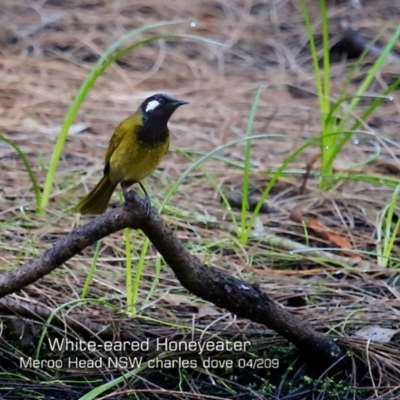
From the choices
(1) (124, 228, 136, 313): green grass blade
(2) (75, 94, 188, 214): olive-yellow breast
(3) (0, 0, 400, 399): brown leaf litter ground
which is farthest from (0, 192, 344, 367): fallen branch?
(2) (75, 94, 188, 214): olive-yellow breast

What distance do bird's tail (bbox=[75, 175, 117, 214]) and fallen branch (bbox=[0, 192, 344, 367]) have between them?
0.98 meters

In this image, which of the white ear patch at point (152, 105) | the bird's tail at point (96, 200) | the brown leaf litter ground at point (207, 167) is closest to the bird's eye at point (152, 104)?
the white ear patch at point (152, 105)

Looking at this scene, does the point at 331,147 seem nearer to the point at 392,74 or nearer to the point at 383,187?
the point at 383,187

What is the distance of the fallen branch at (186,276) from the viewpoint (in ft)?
9.11

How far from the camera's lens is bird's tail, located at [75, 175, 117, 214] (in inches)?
152

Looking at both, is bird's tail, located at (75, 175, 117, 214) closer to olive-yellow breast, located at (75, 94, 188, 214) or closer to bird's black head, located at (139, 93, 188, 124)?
olive-yellow breast, located at (75, 94, 188, 214)

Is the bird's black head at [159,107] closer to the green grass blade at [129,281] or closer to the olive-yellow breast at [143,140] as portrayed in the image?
the olive-yellow breast at [143,140]

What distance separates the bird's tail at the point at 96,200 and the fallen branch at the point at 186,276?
98 centimetres

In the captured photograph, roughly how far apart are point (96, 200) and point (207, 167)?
4.53 ft

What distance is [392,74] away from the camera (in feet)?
22.0

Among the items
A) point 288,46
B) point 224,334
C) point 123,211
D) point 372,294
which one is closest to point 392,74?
point 288,46

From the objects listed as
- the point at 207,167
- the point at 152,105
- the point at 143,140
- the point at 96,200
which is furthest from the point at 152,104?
the point at 207,167

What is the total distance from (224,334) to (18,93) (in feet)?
11.4

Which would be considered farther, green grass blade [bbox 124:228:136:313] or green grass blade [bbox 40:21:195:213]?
green grass blade [bbox 40:21:195:213]
